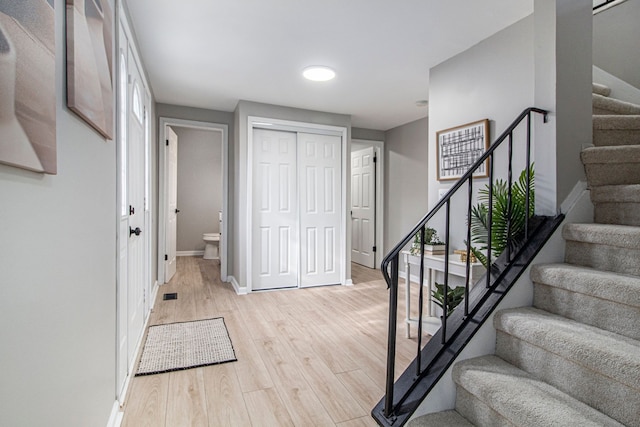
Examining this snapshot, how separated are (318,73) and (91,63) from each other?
2.27 m

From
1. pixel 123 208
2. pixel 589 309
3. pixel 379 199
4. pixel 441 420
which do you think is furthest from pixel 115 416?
pixel 379 199

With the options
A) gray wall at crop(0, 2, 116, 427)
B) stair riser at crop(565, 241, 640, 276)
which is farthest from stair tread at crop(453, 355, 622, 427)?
gray wall at crop(0, 2, 116, 427)

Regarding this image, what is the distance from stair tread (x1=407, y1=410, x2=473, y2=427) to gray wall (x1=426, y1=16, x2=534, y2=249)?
5.38ft

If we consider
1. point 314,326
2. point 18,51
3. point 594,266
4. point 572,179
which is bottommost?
point 314,326

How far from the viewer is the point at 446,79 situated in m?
3.00

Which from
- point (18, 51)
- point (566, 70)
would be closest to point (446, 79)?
point (566, 70)

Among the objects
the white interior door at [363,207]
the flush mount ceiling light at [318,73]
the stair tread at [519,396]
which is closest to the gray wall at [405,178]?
the white interior door at [363,207]

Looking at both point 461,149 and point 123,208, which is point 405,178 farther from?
point 123,208

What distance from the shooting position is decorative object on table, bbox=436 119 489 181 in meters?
2.63

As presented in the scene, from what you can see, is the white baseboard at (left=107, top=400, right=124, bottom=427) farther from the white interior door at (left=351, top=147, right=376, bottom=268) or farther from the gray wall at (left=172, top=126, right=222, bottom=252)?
the gray wall at (left=172, top=126, right=222, bottom=252)

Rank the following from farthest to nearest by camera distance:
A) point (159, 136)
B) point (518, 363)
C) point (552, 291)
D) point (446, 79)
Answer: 1. point (159, 136)
2. point (446, 79)
3. point (552, 291)
4. point (518, 363)

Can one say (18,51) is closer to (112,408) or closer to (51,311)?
(51,311)

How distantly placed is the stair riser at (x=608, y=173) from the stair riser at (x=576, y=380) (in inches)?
38.3

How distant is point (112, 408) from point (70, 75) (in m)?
1.58
